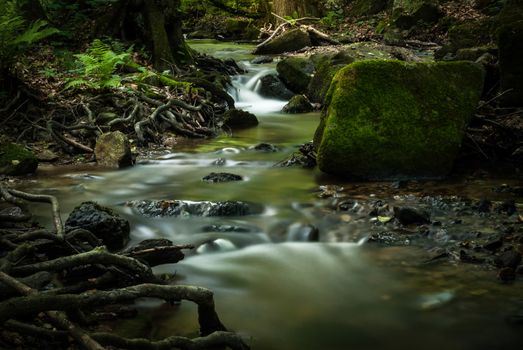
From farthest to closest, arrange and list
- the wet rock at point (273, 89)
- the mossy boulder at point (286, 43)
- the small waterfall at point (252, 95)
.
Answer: the mossy boulder at point (286, 43)
the wet rock at point (273, 89)
the small waterfall at point (252, 95)

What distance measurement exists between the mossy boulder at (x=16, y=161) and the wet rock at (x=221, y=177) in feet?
7.34

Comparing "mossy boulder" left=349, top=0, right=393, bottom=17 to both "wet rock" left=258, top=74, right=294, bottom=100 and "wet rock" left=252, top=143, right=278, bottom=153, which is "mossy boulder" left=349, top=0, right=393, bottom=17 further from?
"wet rock" left=252, top=143, right=278, bottom=153

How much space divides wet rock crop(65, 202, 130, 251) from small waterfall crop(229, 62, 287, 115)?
26.6 ft

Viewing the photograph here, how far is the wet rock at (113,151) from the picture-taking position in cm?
715

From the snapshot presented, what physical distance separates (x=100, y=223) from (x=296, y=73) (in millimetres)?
9881

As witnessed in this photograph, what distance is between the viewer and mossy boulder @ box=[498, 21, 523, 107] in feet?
21.2

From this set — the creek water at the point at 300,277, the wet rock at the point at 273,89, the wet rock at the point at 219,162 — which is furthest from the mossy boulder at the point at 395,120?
the wet rock at the point at 273,89

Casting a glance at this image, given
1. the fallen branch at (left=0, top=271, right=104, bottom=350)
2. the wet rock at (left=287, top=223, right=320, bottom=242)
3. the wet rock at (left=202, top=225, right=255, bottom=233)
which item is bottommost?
the wet rock at (left=287, top=223, right=320, bottom=242)

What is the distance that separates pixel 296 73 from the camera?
1309 cm

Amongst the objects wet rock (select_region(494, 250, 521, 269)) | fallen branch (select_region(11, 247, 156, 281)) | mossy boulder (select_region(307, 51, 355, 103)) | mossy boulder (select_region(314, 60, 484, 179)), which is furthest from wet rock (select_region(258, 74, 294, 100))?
fallen branch (select_region(11, 247, 156, 281))

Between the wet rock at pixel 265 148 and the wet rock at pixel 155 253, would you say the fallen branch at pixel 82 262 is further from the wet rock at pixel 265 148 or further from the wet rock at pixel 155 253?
the wet rock at pixel 265 148

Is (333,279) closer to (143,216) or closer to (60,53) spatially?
(143,216)

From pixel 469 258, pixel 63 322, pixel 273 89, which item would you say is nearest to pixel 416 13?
pixel 273 89

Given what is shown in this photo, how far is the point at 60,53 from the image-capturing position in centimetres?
1112
